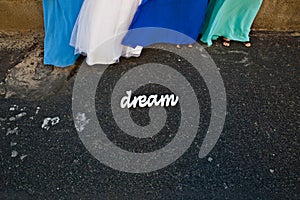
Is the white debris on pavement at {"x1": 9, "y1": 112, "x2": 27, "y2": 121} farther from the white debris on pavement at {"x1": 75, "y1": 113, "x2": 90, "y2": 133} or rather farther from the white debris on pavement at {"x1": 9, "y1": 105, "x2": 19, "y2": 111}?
the white debris on pavement at {"x1": 75, "y1": 113, "x2": 90, "y2": 133}

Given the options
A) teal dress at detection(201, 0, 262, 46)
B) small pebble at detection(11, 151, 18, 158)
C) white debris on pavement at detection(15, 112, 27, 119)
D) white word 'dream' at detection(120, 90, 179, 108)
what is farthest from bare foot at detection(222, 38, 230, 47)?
small pebble at detection(11, 151, 18, 158)

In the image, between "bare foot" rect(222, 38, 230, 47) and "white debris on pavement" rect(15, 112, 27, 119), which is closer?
"white debris on pavement" rect(15, 112, 27, 119)

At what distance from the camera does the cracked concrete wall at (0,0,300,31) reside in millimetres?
2695

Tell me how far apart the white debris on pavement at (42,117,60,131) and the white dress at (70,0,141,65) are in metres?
0.61

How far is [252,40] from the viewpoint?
2.89m

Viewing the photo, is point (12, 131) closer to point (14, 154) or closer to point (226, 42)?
point (14, 154)

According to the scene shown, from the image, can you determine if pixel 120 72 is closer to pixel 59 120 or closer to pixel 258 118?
pixel 59 120

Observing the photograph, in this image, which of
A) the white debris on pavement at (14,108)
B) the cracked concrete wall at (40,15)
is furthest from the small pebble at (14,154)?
the cracked concrete wall at (40,15)

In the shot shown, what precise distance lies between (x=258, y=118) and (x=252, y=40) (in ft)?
3.43

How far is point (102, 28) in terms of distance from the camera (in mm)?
2273

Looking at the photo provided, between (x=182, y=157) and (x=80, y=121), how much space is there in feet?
2.68

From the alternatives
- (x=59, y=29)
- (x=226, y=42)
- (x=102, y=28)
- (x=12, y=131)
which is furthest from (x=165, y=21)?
(x=12, y=131)

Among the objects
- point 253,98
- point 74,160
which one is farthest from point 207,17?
point 74,160

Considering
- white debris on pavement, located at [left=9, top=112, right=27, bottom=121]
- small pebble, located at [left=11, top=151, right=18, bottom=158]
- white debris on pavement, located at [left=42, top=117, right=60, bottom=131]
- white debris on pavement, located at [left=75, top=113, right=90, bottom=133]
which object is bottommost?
small pebble, located at [left=11, top=151, right=18, bottom=158]
